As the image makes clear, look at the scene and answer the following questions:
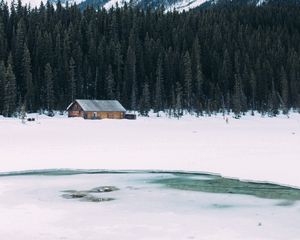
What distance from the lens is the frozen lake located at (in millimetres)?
13672

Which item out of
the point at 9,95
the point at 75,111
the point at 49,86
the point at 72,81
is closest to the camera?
the point at 9,95

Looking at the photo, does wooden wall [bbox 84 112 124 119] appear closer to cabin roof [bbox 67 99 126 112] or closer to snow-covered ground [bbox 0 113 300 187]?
cabin roof [bbox 67 99 126 112]

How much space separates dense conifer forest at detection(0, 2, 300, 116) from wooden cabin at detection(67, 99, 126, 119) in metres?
6.72

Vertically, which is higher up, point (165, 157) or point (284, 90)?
point (284, 90)

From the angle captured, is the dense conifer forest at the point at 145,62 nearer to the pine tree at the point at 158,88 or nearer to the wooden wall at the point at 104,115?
the pine tree at the point at 158,88

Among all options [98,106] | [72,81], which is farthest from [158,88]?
[98,106]

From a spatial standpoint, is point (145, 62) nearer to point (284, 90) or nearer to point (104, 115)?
point (284, 90)

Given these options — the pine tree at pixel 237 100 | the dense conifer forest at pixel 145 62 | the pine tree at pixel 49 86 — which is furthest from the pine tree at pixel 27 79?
the pine tree at pixel 237 100

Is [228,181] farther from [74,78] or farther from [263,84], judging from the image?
[263,84]

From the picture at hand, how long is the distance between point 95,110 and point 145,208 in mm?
A: 75602

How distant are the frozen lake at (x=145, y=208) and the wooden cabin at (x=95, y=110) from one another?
66209 mm

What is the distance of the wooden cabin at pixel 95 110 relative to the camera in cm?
9094

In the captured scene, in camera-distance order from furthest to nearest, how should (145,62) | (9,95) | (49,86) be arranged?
(145,62) → (49,86) → (9,95)

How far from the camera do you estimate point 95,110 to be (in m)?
91.8
